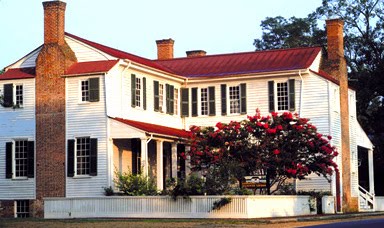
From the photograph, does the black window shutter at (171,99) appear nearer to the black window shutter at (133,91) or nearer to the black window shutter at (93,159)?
the black window shutter at (133,91)

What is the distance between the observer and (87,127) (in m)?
38.2

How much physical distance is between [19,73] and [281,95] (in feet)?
44.7

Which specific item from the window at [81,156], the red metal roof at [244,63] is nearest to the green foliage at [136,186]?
the window at [81,156]

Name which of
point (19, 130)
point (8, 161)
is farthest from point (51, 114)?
point (8, 161)

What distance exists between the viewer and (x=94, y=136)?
3803cm

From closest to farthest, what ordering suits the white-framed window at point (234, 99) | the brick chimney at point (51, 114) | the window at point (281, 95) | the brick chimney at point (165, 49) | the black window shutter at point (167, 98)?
the brick chimney at point (51, 114), the window at point (281, 95), the black window shutter at point (167, 98), the white-framed window at point (234, 99), the brick chimney at point (165, 49)

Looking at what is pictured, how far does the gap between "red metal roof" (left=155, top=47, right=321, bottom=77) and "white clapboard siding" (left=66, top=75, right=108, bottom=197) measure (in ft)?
28.4

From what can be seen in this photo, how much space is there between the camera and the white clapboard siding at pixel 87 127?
124 ft

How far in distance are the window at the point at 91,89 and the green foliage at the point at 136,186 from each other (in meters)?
4.14

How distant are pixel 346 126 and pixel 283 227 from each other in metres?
19.7

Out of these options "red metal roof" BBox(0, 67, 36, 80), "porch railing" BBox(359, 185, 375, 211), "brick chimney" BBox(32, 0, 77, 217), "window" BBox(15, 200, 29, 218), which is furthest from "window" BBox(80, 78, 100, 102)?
"porch railing" BBox(359, 185, 375, 211)

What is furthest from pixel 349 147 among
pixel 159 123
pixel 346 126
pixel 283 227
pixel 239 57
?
pixel 283 227

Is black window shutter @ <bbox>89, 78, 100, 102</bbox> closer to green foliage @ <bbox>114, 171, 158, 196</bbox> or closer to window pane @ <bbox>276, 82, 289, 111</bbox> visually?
green foliage @ <bbox>114, 171, 158, 196</bbox>

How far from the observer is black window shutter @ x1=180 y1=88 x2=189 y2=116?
4494 cm
